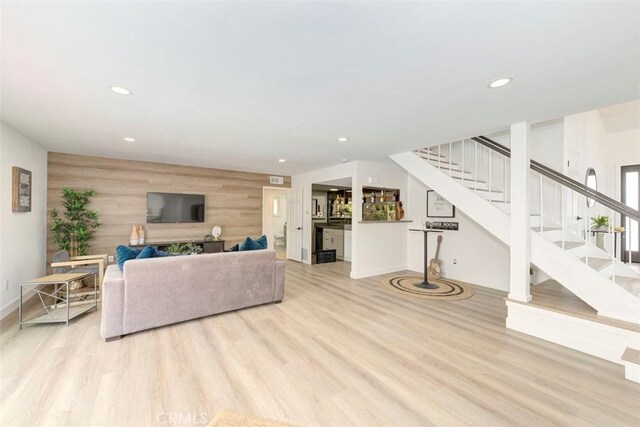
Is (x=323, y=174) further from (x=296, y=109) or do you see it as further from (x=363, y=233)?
(x=296, y=109)

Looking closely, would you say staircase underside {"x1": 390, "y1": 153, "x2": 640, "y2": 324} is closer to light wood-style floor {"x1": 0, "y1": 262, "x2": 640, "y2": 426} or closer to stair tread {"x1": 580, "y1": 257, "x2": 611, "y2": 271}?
stair tread {"x1": 580, "y1": 257, "x2": 611, "y2": 271}

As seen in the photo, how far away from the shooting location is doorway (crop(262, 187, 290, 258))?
24.2 feet

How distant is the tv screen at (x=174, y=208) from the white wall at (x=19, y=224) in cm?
157

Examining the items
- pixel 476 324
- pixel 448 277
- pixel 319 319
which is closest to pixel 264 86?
pixel 319 319

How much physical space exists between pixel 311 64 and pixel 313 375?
2373 mm

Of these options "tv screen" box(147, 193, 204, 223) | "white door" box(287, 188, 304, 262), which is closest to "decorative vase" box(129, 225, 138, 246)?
"tv screen" box(147, 193, 204, 223)

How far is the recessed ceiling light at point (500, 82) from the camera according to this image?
2020 mm

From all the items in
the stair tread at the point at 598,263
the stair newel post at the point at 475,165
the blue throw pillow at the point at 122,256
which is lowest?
the stair tread at the point at 598,263

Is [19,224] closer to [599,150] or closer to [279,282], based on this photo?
[279,282]

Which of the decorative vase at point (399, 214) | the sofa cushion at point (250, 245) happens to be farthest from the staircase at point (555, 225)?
the sofa cushion at point (250, 245)

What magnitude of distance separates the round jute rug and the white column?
3.46 ft

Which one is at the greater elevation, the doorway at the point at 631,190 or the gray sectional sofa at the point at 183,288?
the doorway at the point at 631,190

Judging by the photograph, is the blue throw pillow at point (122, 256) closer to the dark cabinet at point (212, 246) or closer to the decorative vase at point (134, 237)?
the decorative vase at point (134, 237)

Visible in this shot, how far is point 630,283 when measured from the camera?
2803 millimetres
